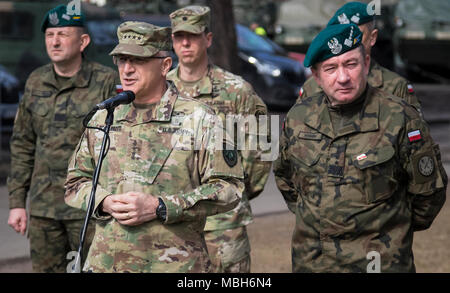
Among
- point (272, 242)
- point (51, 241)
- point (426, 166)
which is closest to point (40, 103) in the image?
point (51, 241)

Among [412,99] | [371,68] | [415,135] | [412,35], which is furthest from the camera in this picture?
[412,35]

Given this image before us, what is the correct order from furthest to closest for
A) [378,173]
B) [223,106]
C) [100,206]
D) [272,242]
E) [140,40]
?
1. [272,242]
2. [223,106]
3. [378,173]
4. [140,40]
5. [100,206]

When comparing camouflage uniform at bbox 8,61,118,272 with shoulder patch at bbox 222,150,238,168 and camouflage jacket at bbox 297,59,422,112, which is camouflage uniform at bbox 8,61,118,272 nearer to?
camouflage jacket at bbox 297,59,422,112

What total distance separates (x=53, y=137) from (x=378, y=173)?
2.68m

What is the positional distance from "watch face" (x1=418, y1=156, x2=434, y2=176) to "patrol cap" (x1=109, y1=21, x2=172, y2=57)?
141cm

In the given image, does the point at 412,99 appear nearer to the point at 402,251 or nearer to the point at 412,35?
the point at 402,251

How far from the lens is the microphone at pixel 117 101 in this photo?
4.13 meters

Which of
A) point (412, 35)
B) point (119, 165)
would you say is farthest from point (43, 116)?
point (412, 35)

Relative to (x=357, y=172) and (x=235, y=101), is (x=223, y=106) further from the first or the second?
(x=357, y=172)

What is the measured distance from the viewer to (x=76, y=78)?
21.8 ft

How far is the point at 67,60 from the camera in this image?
21.6 feet

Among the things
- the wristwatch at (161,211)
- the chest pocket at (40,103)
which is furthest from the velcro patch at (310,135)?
the chest pocket at (40,103)
